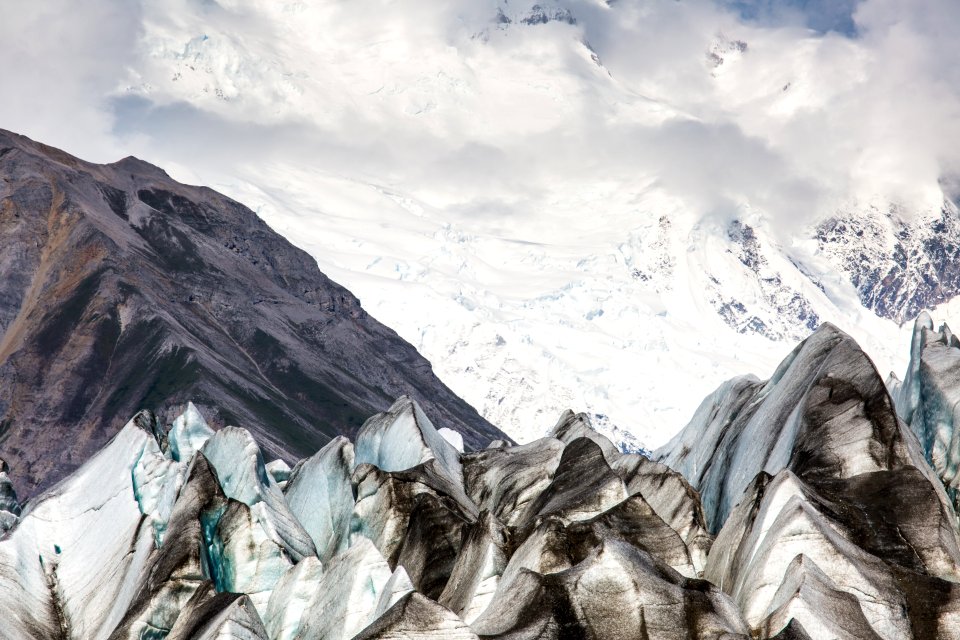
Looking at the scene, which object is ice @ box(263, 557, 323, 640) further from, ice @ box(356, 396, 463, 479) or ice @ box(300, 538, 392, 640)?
ice @ box(356, 396, 463, 479)

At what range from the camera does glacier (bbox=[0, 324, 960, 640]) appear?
28000 millimetres

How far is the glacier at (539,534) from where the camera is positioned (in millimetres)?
28000

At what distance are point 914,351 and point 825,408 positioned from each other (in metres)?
18.4

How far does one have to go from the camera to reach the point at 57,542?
144 ft

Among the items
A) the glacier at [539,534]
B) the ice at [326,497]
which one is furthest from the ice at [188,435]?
the ice at [326,497]

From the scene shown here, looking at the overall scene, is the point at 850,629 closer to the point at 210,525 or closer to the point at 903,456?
the point at 903,456

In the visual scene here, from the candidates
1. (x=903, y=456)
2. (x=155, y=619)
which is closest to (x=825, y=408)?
(x=903, y=456)

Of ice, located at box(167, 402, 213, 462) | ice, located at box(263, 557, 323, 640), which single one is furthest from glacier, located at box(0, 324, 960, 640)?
ice, located at box(167, 402, 213, 462)

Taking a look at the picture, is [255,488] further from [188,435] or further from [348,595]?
[188,435]

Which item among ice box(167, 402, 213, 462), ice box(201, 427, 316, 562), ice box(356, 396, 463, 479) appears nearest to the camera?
ice box(201, 427, 316, 562)

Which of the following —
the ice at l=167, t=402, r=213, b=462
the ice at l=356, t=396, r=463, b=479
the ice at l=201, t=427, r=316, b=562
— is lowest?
the ice at l=167, t=402, r=213, b=462

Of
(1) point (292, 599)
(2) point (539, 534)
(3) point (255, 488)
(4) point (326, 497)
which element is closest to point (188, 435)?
(4) point (326, 497)

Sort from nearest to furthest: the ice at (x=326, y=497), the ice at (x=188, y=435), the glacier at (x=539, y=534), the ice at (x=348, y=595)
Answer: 1. the glacier at (x=539, y=534)
2. the ice at (x=348, y=595)
3. the ice at (x=326, y=497)
4. the ice at (x=188, y=435)

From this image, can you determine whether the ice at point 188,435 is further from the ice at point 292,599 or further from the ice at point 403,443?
the ice at point 292,599
